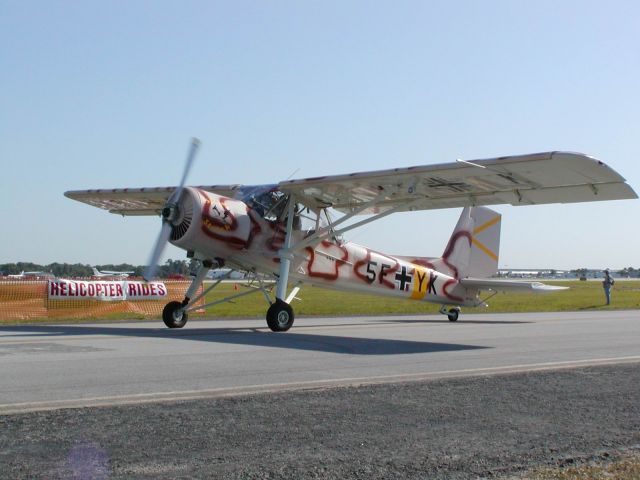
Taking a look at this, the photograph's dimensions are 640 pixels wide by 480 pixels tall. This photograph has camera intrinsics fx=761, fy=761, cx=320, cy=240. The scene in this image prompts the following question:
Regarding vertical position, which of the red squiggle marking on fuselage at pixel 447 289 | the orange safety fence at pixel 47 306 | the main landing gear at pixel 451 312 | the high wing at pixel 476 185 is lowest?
the orange safety fence at pixel 47 306

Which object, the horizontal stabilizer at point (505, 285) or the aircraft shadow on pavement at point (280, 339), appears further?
the horizontal stabilizer at point (505, 285)

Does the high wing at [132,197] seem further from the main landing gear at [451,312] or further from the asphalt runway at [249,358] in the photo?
the main landing gear at [451,312]

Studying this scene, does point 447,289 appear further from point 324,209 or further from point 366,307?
point 366,307

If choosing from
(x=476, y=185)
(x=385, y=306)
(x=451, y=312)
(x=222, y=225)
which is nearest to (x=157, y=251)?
(x=222, y=225)

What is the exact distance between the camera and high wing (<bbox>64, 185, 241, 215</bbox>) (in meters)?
18.9

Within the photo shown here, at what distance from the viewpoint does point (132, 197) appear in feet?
65.0

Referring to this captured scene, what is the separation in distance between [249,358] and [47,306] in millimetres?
14087

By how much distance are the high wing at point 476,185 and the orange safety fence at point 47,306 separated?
265 inches

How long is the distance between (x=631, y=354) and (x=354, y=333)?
5.96 metres

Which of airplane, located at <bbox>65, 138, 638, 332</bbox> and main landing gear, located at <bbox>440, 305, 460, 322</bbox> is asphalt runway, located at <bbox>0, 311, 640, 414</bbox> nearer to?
airplane, located at <bbox>65, 138, 638, 332</bbox>

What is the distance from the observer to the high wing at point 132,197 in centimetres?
1888

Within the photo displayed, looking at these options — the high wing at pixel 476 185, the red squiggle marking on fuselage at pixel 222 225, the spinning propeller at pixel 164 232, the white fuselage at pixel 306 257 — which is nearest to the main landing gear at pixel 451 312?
the white fuselage at pixel 306 257

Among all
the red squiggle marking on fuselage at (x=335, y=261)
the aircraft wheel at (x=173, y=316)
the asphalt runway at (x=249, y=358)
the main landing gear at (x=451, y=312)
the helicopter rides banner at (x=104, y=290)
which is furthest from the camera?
the helicopter rides banner at (x=104, y=290)

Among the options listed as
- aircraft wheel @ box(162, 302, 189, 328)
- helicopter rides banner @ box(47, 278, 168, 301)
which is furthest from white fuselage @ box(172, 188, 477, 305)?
helicopter rides banner @ box(47, 278, 168, 301)
